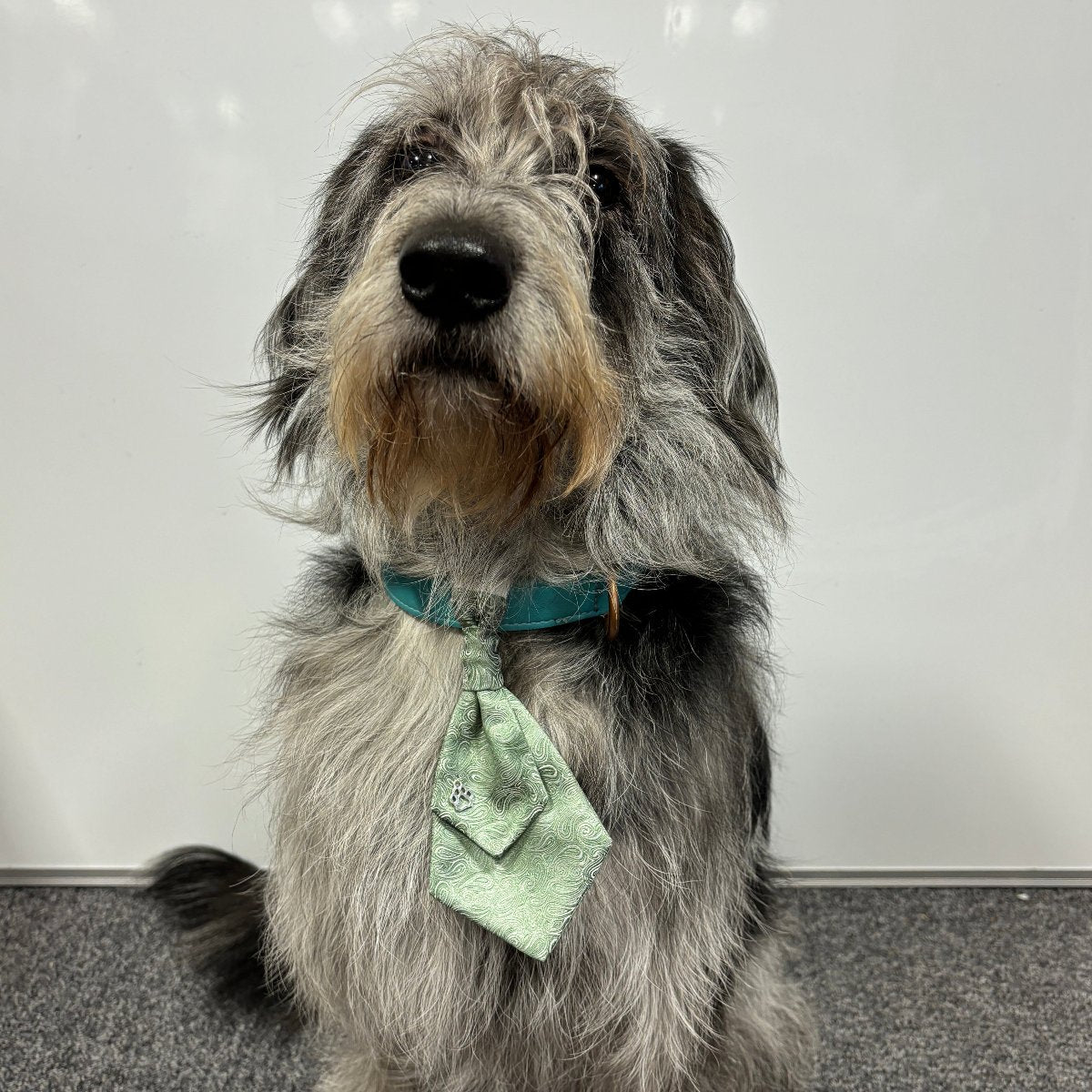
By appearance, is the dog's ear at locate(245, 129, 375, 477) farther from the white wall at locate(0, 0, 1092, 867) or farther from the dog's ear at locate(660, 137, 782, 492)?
the white wall at locate(0, 0, 1092, 867)

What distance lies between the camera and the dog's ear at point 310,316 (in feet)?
4.10

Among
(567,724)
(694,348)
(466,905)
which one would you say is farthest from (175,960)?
(694,348)

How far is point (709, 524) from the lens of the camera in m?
1.21

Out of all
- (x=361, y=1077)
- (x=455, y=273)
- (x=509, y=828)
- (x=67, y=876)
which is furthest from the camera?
(x=67, y=876)

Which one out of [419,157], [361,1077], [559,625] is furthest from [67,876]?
[419,157]

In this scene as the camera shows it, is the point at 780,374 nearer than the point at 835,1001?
No

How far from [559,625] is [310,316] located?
1.82 feet

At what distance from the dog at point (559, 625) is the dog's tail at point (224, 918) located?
0.49 m

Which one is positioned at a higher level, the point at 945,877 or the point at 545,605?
the point at 545,605

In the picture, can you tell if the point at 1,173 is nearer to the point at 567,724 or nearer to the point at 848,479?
the point at 567,724

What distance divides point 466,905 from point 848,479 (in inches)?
51.5

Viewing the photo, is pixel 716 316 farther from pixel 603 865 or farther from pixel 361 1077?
pixel 361 1077

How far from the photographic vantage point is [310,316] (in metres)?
1.27

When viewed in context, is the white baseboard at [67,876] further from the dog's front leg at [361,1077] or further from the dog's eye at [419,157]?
the dog's eye at [419,157]
